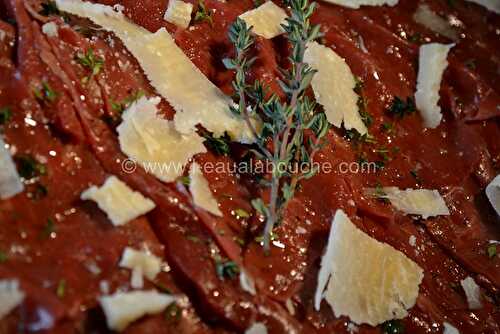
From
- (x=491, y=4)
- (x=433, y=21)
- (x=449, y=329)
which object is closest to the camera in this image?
(x=449, y=329)

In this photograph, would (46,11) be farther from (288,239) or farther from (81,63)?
(288,239)

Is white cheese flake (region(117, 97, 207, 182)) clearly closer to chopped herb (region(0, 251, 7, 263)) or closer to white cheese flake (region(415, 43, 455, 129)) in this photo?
chopped herb (region(0, 251, 7, 263))

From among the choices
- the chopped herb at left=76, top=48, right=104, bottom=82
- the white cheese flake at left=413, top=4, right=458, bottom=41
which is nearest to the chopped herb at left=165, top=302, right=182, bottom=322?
the chopped herb at left=76, top=48, right=104, bottom=82

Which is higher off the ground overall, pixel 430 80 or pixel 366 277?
pixel 430 80

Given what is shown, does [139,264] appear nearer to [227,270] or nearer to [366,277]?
[227,270]

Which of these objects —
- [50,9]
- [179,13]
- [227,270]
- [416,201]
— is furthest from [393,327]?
[50,9]

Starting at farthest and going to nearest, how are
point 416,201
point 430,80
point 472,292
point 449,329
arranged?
point 430,80 < point 416,201 < point 472,292 < point 449,329

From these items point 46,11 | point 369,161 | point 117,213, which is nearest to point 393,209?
point 369,161

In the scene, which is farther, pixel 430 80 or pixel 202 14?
pixel 430 80
